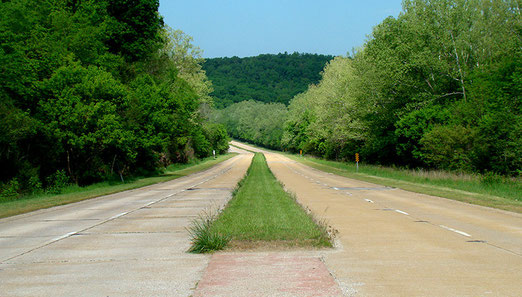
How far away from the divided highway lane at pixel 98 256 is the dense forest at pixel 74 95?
16175 millimetres

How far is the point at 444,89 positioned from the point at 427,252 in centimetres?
4351

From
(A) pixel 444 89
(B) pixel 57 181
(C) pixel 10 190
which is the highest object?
(A) pixel 444 89

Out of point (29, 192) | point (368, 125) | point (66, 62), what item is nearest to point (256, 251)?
point (29, 192)

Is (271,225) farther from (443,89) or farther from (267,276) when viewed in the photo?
(443,89)

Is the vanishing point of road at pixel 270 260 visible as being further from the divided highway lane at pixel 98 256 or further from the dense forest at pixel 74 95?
the dense forest at pixel 74 95

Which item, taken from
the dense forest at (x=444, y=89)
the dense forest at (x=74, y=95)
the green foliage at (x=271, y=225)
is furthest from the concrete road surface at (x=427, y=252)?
the dense forest at (x=74, y=95)

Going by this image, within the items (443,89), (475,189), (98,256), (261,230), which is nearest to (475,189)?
(475,189)

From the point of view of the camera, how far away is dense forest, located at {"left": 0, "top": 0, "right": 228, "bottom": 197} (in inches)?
1233

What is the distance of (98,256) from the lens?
9.46 m

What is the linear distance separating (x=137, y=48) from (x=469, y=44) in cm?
3247

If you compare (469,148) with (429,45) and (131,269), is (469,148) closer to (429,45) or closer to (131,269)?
(429,45)

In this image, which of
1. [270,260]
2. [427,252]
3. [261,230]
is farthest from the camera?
[261,230]

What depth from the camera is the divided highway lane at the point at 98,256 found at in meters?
7.07

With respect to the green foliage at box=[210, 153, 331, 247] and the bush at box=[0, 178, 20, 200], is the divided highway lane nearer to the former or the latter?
the green foliage at box=[210, 153, 331, 247]
